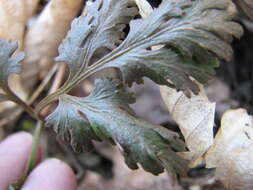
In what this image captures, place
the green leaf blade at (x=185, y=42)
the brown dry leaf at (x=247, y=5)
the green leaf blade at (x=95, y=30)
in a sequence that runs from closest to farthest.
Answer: the green leaf blade at (x=185, y=42) → the green leaf blade at (x=95, y=30) → the brown dry leaf at (x=247, y=5)

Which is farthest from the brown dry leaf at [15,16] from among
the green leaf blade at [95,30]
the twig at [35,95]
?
the green leaf blade at [95,30]

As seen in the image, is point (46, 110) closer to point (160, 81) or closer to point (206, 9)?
point (160, 81)

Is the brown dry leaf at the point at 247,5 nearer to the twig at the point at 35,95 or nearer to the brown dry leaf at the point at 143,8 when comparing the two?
the brown dry leaf at the point at 143,8

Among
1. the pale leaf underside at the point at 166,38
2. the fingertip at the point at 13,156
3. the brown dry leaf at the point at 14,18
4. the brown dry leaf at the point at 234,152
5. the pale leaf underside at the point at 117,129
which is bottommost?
the brown dry leaf at the point at 234,152

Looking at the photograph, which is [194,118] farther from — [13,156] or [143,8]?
[13,156]

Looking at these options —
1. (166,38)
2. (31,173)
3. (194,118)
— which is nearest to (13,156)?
(31,173)

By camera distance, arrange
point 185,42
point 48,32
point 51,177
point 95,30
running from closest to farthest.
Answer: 1. point 185,42
2. point 95,30
3. point 51,177
4. point 48,32

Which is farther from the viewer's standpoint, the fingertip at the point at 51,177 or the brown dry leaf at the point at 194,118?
the fingertip at the point at 51,177

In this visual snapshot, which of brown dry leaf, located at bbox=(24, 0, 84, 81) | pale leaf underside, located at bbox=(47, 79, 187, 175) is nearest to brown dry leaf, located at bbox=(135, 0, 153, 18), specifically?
pale leaf underside, located at bbox=(47, 79, 187, 175)
